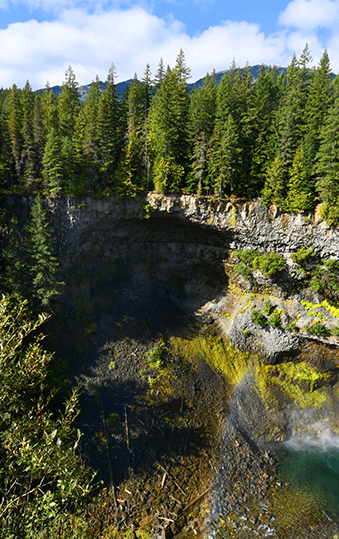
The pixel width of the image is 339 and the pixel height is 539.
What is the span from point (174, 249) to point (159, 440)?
23.4m

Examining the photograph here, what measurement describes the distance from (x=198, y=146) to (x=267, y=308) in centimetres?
2233

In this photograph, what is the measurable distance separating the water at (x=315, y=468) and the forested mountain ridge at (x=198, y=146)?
2519 centimetres

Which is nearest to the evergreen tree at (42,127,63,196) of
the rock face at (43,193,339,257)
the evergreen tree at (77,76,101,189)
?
the rock face at (43,193,339,257)

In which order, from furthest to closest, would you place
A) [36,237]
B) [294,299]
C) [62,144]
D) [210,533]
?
[62,144] < [294,299] < [36,237] < [210,533]

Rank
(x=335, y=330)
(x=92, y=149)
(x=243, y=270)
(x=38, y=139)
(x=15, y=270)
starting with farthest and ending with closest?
(x=38, y=139), (x=92, y=149), (x=243, y=270), (x=335, y=330), (x=15, y=270)

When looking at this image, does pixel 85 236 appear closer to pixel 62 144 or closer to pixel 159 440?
pixel 62 144

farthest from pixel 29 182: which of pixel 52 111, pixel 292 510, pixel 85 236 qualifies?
pixel 292 510

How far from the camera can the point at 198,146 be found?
34219mm

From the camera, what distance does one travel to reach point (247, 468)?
78.5 feet

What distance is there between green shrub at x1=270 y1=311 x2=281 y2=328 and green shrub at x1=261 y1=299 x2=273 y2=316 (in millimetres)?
570

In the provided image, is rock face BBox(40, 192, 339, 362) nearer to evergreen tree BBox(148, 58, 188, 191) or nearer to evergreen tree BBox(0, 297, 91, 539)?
evergreen tree BBox(148, 58, 188, 191)

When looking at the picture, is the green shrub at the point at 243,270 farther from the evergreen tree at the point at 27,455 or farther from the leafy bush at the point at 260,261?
the evergreen tree at the point at 27,455

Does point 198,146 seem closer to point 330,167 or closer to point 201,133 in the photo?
point 201,133

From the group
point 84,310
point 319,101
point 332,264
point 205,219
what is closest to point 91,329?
point 84,310
